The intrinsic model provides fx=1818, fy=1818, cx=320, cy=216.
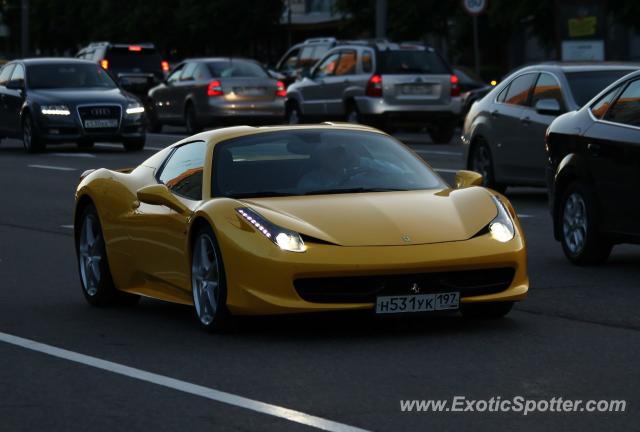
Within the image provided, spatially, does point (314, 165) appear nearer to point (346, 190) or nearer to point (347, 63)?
point (346, 190)

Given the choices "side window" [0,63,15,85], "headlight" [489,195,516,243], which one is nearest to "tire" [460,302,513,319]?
"headlight" [489,195,516,243]

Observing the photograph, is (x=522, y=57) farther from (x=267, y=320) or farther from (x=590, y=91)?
(x=267, y=320)

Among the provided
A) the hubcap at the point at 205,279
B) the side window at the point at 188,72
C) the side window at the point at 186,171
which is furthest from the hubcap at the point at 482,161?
the side window at the point at 188,72

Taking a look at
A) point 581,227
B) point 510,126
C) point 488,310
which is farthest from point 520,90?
point 488,310

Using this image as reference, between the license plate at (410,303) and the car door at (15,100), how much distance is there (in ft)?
74.6

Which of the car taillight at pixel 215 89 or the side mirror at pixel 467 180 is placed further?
the car taillight at pixel 215 89

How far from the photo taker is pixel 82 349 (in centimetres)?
925

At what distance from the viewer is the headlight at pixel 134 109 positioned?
3074 cm

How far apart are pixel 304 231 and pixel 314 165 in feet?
3.42

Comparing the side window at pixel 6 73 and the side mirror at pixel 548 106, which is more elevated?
the side mirror at pixel 548 106

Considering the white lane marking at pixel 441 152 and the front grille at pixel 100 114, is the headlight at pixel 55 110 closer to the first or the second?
the front grille at pixel 100 114

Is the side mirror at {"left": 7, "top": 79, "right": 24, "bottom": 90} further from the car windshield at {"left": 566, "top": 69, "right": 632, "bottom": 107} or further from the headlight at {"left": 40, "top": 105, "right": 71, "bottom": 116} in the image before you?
the car windshield at {"left": 566, "top": 69, "right": 632, "bottom": 107}

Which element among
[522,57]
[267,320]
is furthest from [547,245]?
[522,57]

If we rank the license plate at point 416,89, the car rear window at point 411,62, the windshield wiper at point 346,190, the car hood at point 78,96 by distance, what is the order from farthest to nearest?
the car rear window at point 411,62
the license plate at point 416,89
the car hood at point 78,96
the windshield wiper at point 346,190
